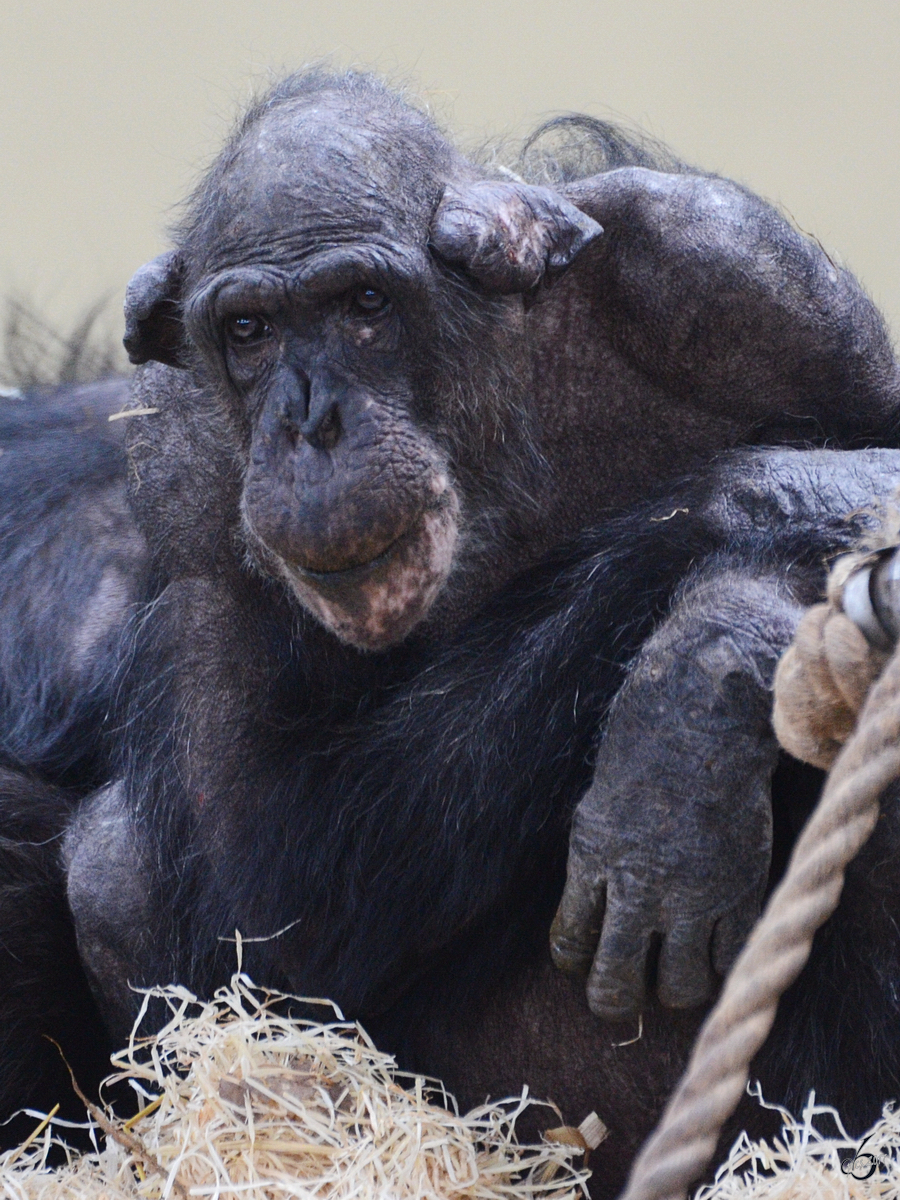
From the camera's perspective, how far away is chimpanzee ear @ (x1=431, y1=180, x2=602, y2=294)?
182 centimetres

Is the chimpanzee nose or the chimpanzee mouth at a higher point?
the chimpanzee nose

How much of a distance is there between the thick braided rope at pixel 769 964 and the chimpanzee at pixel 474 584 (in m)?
0.66

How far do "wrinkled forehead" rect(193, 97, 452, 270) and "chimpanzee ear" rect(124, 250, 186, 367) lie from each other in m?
0.11

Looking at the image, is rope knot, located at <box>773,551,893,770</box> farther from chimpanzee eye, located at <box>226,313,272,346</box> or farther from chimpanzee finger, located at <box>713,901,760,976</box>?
chimpanzee eye, located at <box>226,313,272,346</box>

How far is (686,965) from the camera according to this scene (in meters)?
1.58

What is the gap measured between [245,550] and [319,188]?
19.4 inches

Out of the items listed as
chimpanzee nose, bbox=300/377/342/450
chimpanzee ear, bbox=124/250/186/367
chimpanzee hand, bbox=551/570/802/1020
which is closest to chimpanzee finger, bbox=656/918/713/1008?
chimpanzee hand, bbox=551/570/802/1020

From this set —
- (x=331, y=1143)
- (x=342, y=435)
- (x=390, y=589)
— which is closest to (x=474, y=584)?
(x=390, y=589)

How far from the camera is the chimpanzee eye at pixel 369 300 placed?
178 cm

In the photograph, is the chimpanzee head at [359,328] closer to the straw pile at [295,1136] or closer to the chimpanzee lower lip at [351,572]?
the chimpanzee lower lip at [351,572]

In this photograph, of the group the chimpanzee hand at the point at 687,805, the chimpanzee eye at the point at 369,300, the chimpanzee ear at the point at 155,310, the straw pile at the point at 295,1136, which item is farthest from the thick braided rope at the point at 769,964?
the chimpanzee ear at the point at 155,310

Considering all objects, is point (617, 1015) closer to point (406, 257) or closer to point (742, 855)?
point (742, 855)

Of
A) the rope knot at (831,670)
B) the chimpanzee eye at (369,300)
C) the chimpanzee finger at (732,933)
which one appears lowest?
the chimpanzee finger at (732,933)

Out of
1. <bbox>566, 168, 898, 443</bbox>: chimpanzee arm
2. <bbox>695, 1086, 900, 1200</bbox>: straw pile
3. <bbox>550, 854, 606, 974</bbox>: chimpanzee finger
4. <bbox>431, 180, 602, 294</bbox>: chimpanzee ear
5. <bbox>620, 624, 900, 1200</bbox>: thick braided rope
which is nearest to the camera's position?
<bbox>620, 624, 900, 1200</bbox>: thick braided rope
